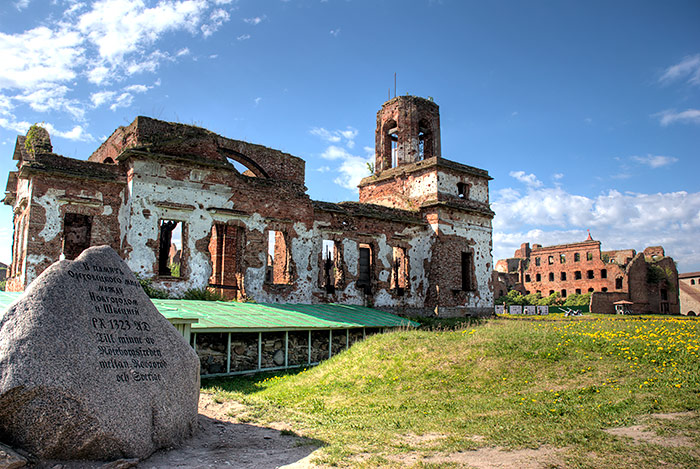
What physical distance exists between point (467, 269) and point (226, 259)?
11.4 meters

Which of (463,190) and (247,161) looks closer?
(247,161)

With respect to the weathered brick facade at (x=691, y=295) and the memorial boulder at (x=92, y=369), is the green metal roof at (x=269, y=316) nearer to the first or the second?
the memorial boulder at (x=92, y=369)

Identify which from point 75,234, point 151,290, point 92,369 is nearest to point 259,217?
point 151,290

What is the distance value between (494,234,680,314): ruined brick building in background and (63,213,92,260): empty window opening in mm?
36934

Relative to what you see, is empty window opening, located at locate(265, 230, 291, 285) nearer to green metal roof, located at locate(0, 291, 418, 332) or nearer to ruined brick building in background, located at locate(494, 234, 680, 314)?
green metal roof, located at locate(0, 291, 418, 332)

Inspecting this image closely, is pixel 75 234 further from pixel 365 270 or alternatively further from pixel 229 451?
pixel 229 451

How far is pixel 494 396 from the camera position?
8812 millimetres

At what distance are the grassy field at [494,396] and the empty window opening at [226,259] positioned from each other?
523 cm

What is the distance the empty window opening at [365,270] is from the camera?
2091 cm

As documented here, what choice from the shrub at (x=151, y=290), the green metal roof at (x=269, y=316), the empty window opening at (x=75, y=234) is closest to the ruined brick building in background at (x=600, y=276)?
the green metal roof at (x=269, y=316)

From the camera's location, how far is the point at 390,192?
24641 mm

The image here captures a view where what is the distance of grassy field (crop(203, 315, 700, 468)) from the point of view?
227 inches

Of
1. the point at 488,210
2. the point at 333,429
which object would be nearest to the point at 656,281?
the point at 488,210

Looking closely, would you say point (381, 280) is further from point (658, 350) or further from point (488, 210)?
point (658, 350)
